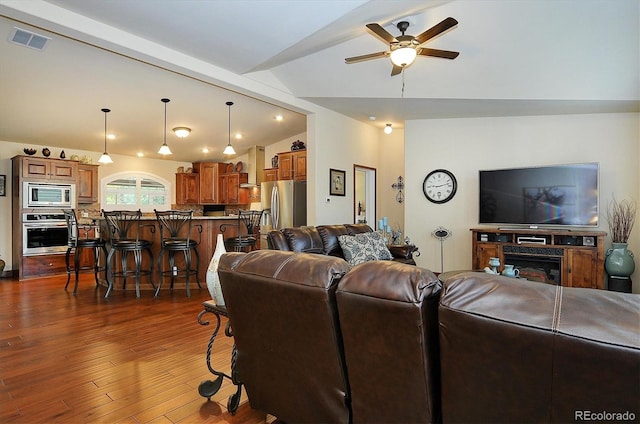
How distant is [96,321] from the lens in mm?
3510

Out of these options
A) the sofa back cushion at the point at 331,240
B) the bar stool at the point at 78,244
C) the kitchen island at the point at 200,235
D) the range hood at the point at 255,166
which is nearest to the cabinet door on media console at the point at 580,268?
the sofa back cushion at the point at 331,240

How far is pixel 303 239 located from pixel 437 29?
233cm

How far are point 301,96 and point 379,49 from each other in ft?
4.50

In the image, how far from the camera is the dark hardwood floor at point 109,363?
1929 mm

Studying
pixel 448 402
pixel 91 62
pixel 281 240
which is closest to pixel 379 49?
pixel 281 240

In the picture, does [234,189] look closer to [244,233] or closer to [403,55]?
[244,233]

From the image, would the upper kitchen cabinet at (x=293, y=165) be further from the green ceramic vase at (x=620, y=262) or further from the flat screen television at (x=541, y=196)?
the green ceramic vase at (x=620, y=262)

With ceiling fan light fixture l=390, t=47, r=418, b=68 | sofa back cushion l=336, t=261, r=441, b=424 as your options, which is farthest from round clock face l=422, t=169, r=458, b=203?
sofa back cushion l=336, t=261, r=441, b=424

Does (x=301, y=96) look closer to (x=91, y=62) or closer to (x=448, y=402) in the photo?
(x=91, y=62)

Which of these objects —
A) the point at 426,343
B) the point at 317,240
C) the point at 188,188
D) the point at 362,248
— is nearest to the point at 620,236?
the point at 362,248

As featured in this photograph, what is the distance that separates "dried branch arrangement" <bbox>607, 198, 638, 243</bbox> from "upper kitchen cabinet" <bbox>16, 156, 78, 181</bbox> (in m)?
8.66

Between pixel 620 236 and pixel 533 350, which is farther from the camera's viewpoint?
pixel 620 236

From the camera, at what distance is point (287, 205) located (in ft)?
20.1

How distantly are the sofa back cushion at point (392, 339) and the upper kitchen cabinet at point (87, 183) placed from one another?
7229 millimetres
